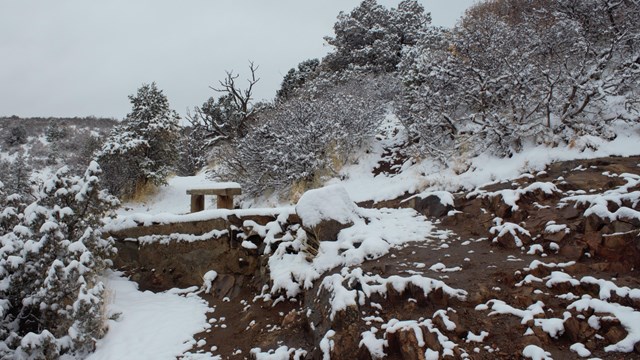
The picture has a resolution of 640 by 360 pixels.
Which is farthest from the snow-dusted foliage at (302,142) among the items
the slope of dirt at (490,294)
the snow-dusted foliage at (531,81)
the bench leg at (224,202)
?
the slope of dirt at (490,294)

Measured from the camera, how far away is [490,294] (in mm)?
3209

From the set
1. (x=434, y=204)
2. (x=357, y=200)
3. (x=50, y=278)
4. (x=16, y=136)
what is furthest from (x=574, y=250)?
(x=16, y=136)

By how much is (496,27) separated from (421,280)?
7.86 metres

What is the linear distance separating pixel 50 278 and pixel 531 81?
8.65m

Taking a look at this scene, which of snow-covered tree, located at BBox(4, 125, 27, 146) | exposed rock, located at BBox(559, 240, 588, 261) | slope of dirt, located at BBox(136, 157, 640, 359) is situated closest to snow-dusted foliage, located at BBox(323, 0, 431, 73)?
slope of dirt, located at BBox(136, 157, 640, 359)

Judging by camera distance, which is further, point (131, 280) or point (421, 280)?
point (131, 280)

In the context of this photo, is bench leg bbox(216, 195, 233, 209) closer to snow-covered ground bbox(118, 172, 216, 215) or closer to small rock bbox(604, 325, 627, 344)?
snow-covered ground bbox(118, 172, 216, 215)

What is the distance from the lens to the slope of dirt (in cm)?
270

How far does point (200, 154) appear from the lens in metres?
20.0

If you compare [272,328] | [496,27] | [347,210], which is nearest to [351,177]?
[347,210]

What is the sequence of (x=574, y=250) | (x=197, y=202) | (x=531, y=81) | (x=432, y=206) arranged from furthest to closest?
(x=197, y=202) < (x=531, y=81) < (x=432, y=206) < (x=574, y=250)

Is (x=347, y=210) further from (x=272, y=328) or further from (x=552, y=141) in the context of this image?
(x=552, y=141)

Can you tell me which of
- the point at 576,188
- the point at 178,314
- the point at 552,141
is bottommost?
the point at 178,314

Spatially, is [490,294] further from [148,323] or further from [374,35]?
[374,35]
